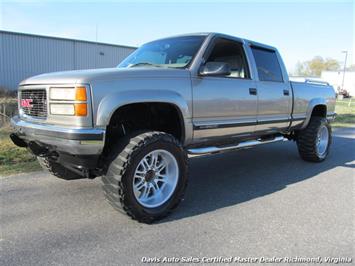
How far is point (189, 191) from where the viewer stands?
4.66m

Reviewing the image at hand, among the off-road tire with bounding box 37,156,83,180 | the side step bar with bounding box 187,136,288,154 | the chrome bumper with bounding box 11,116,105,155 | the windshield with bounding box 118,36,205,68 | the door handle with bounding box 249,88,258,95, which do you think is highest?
the windshield with bounding box 118,36,205,68

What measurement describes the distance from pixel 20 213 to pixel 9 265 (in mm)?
1116

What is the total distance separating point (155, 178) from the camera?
3.82 m

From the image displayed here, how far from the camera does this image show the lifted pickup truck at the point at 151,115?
3.28 metres

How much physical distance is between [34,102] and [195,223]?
217cm

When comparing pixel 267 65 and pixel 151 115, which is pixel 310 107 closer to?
pixel 267 65

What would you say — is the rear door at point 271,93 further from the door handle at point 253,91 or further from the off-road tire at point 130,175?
the off-road tire at point 130,175

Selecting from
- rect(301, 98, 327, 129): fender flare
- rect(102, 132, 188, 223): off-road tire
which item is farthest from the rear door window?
rect(102, 132, 188, 223): off-road tire

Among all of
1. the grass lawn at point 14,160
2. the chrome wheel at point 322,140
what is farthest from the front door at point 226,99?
the grass lawn at point 14,160

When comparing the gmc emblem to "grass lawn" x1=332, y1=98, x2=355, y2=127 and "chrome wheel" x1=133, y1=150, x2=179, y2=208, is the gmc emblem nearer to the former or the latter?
"chrome wheel" x1=133, y1=150, x2=179, y2=208

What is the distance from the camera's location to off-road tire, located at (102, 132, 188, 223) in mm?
3396

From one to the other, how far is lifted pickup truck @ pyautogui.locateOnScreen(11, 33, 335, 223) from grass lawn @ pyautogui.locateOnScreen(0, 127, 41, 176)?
3.96 feet

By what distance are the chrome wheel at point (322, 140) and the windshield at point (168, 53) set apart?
3.62 meters

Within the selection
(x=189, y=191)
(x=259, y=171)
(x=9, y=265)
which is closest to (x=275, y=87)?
(x=259, y=171)
